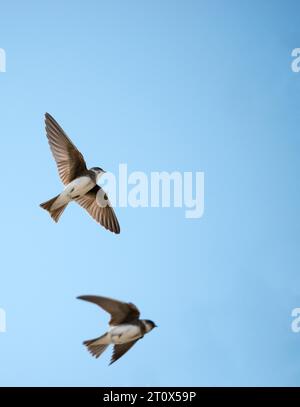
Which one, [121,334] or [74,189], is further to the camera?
[74,189]

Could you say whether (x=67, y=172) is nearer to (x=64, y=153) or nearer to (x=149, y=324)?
(x=64, y=153)

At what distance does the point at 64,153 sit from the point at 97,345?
63.5 inches

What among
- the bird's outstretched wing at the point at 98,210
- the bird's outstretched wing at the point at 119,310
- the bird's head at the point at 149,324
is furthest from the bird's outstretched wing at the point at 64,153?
the bird's head at the point at 149,324

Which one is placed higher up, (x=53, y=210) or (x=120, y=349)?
(x=53, y=210)

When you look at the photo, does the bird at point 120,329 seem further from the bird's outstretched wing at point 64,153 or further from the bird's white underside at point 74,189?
the bird's outstretched wing at point 64,153

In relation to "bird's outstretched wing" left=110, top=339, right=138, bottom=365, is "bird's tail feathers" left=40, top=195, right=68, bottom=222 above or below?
above

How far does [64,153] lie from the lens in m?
5.56

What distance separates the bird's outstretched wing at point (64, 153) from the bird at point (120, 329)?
1.25 metres

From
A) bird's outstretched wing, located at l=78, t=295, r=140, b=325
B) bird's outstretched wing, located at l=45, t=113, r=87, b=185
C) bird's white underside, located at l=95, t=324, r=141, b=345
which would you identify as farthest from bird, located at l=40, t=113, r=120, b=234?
bird's white underside, located at l=95, t=324, r=141, b=345

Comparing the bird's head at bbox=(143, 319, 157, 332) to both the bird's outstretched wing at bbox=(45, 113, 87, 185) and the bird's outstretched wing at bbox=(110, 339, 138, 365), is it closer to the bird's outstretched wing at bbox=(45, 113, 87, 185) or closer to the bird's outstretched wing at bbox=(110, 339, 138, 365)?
the bird's outstretched wing at bbox=(110, 339, 138, 365)

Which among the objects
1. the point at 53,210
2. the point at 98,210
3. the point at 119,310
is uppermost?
the point at 98,210

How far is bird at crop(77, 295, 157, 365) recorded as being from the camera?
476 centimetres

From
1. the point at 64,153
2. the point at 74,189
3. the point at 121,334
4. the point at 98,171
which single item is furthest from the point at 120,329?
the point at 64,153
